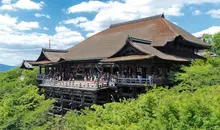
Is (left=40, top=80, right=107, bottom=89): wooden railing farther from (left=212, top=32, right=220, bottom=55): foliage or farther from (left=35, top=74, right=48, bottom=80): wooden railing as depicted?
(left=212, top=32, right=220, bottom=55): foliage

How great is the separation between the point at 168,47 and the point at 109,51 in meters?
7.07

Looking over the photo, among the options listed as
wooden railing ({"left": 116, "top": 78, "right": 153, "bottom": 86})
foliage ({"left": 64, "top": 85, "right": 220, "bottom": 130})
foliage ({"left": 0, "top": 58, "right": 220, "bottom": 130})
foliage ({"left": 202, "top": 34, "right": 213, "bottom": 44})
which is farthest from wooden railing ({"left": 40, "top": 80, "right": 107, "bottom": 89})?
foliage ({"left": 202, "top": 34, "right": 213, "bottom": 44})

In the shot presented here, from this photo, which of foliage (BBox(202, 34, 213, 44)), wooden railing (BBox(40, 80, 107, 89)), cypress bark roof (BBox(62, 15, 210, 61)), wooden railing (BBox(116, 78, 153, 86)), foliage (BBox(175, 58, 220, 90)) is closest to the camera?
foliage (BBox(175, 58, 220, 90))

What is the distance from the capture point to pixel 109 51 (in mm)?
28500

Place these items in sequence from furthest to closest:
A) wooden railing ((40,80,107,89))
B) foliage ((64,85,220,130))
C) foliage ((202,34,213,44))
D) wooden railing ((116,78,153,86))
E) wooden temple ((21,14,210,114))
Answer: foliage ((202,34,213,44)) < wooden railing ((40,80,107,89)) < wooden temple ((21,14,210,114)) < wooden railing ((116,78,153,86)) < foliage ((64,85,220,130))

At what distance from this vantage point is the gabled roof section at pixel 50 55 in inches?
1356

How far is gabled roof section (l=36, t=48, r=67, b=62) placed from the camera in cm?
3444

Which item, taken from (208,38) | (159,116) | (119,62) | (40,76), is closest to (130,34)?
(119,62)

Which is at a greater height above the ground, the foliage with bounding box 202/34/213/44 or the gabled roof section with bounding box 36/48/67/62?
the foliage with bounding box 202/34/213/44

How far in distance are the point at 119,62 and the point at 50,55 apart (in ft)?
50.6

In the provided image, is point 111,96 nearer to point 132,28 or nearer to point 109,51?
point 109,51

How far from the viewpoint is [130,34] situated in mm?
31656

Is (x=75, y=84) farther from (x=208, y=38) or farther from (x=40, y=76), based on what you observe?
(x=208, y=38)

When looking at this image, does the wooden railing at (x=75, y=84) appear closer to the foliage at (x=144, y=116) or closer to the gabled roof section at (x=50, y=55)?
the gabled roof section at (x=50, y=55)
